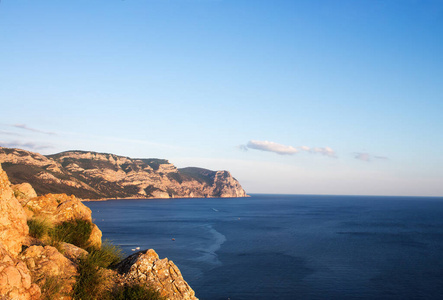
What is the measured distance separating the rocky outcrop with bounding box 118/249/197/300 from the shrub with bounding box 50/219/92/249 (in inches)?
150

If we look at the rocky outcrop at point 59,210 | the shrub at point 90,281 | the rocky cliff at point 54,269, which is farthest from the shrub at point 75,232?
the shrub at point 90,281

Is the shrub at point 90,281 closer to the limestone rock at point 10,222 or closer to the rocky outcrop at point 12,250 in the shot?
the rocky outcrop at point 12,250

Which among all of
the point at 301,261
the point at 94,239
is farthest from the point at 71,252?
the point at 301,261

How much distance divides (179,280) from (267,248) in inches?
2205

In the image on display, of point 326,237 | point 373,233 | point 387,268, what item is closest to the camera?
point 387,268

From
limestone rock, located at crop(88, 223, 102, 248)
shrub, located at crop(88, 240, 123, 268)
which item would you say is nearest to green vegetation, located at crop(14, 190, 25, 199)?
limestone rock, located at crop(88, 223, 102, 248)

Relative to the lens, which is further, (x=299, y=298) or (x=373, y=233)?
(x=373, y=233)

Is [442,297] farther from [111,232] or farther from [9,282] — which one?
[111,232]

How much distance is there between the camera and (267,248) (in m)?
64.3

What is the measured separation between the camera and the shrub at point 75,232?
14203 mm

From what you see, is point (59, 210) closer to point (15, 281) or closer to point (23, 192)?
point (23, 192)

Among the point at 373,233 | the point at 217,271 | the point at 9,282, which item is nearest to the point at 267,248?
the point at 217,271

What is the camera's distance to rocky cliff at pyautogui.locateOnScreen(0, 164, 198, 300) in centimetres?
834

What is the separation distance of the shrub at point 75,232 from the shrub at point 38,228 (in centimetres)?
97
